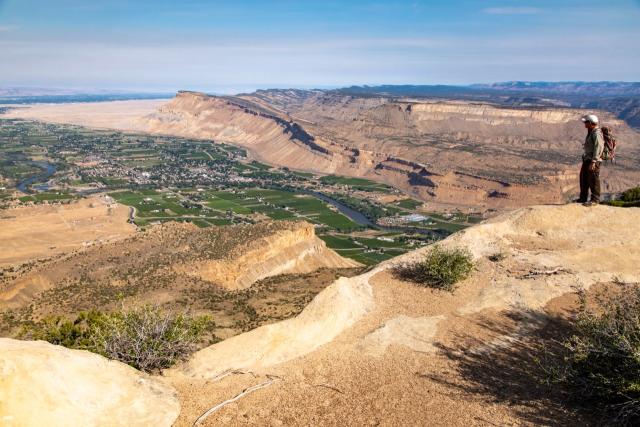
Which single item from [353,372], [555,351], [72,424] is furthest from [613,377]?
[72,424]

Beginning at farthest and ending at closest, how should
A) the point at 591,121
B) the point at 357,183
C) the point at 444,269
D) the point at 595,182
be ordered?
the point at 357,183 < the point at 595,182 < the point at 591,121 < the point at 444,269

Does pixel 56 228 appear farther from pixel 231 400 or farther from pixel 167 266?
pixel 231 400

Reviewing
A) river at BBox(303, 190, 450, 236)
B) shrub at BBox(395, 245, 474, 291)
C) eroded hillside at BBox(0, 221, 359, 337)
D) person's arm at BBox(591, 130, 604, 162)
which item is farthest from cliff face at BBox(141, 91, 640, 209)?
shrub at BBox(395, 245, 474, 291)

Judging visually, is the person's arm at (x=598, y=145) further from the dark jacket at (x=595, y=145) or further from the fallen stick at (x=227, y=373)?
the fallen stick at (x=227, y=373)

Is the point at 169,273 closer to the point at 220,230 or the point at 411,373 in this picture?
the point at 220,230

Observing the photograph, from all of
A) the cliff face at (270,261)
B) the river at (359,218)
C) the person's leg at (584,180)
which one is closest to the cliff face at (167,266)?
the cliff face at (270,261)

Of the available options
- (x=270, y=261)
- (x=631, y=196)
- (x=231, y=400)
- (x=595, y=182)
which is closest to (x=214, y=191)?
(x=270, y=261)
